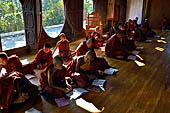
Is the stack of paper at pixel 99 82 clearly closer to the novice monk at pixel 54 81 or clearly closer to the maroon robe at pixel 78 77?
the maroon robe at pixel 78 77

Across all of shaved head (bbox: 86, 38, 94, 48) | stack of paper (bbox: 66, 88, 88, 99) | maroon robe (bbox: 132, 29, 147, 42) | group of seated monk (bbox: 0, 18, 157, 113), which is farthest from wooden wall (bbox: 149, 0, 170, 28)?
stack of paper (bbox: 66, 88, 88, 99)

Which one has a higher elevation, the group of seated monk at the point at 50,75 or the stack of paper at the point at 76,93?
the group of seated monk at the point at 50,75

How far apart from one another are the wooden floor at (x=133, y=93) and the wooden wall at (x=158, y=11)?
695 cm

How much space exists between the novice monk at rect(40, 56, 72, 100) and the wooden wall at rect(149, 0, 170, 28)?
376 inches

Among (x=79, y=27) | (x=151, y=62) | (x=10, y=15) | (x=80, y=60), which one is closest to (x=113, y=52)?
(x=151, y=62)

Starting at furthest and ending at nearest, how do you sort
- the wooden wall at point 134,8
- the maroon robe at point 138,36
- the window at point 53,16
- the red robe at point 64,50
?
the wooden wall at point 134,8
the maroon robe at point 138,36
the window at point 53,16
the red robe at point 64,50

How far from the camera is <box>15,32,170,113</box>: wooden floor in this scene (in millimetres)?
2674

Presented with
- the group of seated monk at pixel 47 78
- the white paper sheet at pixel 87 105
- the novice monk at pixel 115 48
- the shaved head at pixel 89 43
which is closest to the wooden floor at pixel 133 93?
the white paper sheet at pixel 87 105

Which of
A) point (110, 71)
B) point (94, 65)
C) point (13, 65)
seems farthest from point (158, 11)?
point (13, 65)

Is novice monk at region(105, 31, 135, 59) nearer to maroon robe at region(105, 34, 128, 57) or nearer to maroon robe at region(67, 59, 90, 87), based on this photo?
maroon robe at region(105, 34, 128, 57)

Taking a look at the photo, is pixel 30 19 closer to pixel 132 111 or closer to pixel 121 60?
pixel 121 60

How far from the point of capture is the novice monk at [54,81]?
110 inches

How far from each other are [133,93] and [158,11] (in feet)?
29.7

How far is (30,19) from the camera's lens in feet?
16.5
